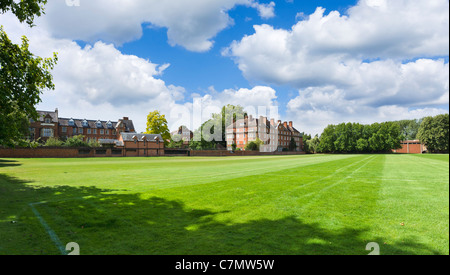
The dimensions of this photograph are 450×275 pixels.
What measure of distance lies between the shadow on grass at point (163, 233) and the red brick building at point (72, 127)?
251ft

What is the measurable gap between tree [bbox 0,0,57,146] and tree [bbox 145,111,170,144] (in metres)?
63.8

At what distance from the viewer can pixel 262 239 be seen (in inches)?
204

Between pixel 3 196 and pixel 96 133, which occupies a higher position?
pixel 96 133

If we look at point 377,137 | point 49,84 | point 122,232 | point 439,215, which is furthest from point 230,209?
point 377,137

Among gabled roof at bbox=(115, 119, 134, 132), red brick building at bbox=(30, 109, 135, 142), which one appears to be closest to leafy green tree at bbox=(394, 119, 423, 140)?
gabled roof at bbox=(115, 119, 134, 132)

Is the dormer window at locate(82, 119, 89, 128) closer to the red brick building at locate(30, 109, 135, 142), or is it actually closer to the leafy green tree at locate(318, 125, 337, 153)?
the red brick building at locate(30, 109, 135, 142)

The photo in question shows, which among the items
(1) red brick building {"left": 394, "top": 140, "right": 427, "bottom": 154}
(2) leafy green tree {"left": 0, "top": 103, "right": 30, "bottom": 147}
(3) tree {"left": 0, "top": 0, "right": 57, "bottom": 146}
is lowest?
(1) red brick building {"left": 394, "top": 140, "right": 427, "bottom": 154}

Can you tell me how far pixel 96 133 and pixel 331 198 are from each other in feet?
318

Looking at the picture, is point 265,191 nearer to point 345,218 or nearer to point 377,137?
point 345,218

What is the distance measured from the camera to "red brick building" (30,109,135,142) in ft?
238

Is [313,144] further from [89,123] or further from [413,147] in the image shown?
[89,123]
